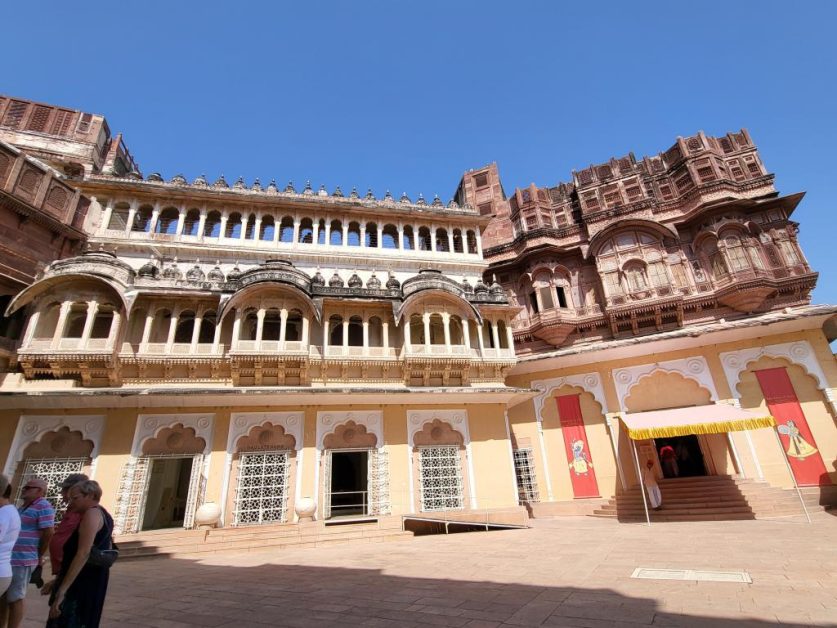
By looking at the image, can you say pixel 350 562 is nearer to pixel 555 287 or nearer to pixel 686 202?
pixel 555 287

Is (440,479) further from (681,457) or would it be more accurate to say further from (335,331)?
(681,457)

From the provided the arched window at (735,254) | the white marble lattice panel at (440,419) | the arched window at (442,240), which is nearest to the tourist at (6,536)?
the white marble lattice panel at (440,419)

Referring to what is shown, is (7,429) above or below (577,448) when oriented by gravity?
above

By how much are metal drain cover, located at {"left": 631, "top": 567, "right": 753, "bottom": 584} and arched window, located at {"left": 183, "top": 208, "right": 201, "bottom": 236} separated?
19.2 metres

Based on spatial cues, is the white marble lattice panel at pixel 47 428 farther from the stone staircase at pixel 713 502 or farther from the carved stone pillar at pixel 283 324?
the stone staircase at pixel 713 502

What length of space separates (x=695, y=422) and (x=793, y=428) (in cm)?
500

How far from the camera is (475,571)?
6512mm

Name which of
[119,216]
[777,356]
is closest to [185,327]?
[119,216]

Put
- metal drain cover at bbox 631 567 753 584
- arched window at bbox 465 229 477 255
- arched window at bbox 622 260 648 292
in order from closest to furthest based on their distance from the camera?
metal drain cover at bbox 631 567 753 584 < arched window at bbox 622 260 648 292 < arched window at bbox 465 229 477 255

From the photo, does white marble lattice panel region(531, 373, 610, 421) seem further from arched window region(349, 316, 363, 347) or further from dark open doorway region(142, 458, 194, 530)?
dark open doorway region(142, 458, 194, 530)

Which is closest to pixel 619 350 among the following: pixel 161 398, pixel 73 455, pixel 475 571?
pixel 475 571

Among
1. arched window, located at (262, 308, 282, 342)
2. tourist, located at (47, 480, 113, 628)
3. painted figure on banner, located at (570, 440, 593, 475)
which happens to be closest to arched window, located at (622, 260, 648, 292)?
painted figure on banner, located at (570, 440, 593, 475)

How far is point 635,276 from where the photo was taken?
1923 cm

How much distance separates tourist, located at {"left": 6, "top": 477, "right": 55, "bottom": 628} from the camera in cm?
367
